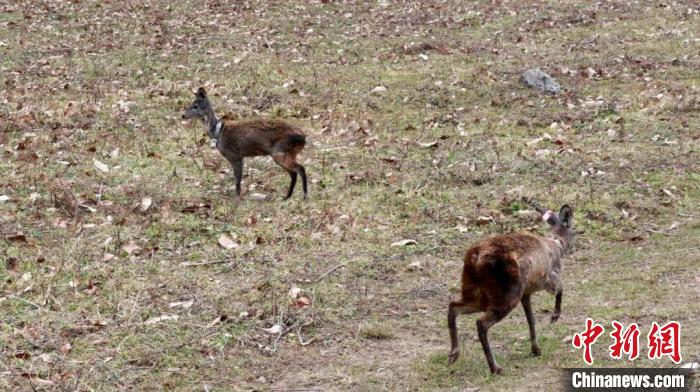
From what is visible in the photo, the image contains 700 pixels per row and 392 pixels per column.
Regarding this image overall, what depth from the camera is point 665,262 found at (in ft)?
29.1

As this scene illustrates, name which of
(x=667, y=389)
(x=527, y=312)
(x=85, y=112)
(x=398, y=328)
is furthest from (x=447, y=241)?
(x=85, y=112)

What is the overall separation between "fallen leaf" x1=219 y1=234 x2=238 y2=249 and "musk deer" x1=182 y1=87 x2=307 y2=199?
161cm

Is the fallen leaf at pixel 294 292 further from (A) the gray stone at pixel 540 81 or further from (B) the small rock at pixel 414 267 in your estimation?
Answer: (A) the gray stone at pixel 540 81

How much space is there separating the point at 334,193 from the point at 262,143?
97 centimetres

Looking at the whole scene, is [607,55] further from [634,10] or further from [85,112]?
[85,112]

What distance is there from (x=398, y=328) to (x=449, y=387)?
1.26 metres

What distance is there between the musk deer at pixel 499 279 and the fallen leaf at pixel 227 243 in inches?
123

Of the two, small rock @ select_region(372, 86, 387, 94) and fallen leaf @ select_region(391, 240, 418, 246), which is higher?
→ fallen leaf @ select_region(391, 240, 418, 246)

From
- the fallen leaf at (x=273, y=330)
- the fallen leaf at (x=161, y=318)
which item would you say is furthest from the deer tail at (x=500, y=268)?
the fallen leaf at (x=161, y=318)

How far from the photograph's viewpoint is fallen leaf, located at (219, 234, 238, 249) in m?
9.27

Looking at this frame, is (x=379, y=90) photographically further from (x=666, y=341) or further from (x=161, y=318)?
(x=666, y=341)

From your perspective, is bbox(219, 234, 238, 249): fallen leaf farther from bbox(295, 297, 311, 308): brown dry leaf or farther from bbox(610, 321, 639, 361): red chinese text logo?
bbox(610, 321, 639, 361): red chinese text logo

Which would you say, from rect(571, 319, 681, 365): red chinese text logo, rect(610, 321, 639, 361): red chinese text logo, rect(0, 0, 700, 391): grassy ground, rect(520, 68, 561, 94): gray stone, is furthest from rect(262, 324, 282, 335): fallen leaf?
rect(520, 68, 561, 94): gray stone

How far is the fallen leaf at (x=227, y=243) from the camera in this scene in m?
9.27
